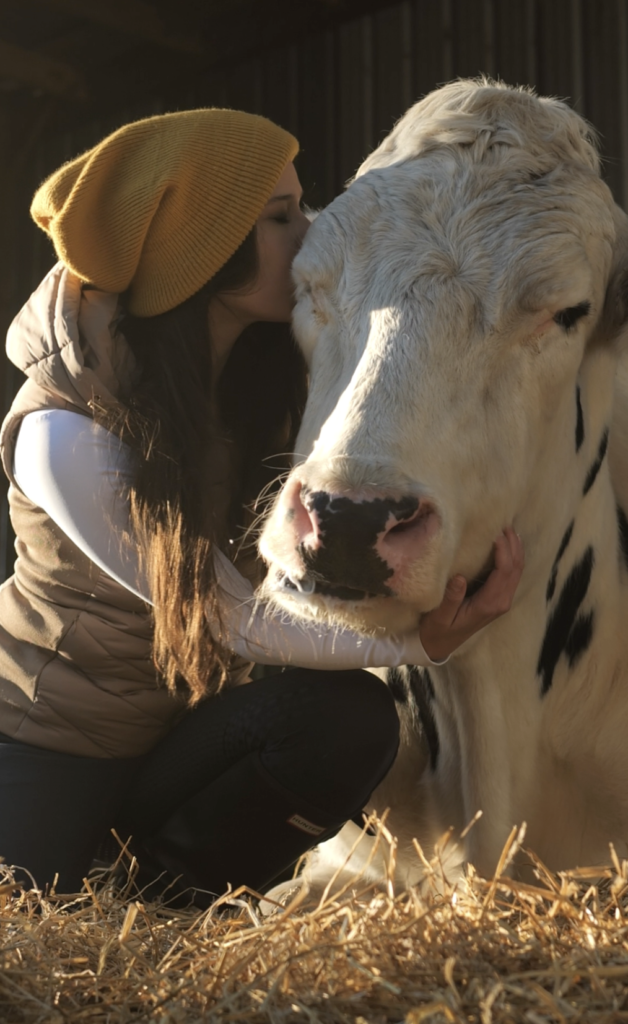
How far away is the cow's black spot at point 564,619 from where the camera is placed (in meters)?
2.56

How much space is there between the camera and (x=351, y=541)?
5.90ft

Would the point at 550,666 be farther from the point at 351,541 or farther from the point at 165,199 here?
the point at 165,199

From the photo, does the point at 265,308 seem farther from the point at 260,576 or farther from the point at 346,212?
the point at 260,576

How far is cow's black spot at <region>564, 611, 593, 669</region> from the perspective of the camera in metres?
2.60

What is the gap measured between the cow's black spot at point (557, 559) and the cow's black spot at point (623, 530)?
0.29 meters

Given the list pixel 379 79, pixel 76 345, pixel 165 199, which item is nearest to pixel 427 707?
pixel 76 345

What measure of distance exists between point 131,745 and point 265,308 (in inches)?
39.1

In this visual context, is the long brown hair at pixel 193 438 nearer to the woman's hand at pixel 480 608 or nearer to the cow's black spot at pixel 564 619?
the woman's hand at pixel 480 608

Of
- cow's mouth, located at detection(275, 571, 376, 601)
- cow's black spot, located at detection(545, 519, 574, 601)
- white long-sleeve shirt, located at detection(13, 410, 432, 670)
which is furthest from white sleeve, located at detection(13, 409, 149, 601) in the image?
cow's black spot, located at detection(545, 519, 574, 601)

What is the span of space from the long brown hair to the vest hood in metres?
0.03

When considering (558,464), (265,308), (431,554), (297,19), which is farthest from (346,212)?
(297,19)

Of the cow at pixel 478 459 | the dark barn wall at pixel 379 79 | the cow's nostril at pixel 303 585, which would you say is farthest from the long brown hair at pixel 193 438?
the dark barn wall at pixel 379 79

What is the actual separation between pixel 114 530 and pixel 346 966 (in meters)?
1.03

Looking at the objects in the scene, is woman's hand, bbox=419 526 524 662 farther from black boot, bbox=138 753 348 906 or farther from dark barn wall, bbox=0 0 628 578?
dark barn wall, bbox=0 0 628 578
